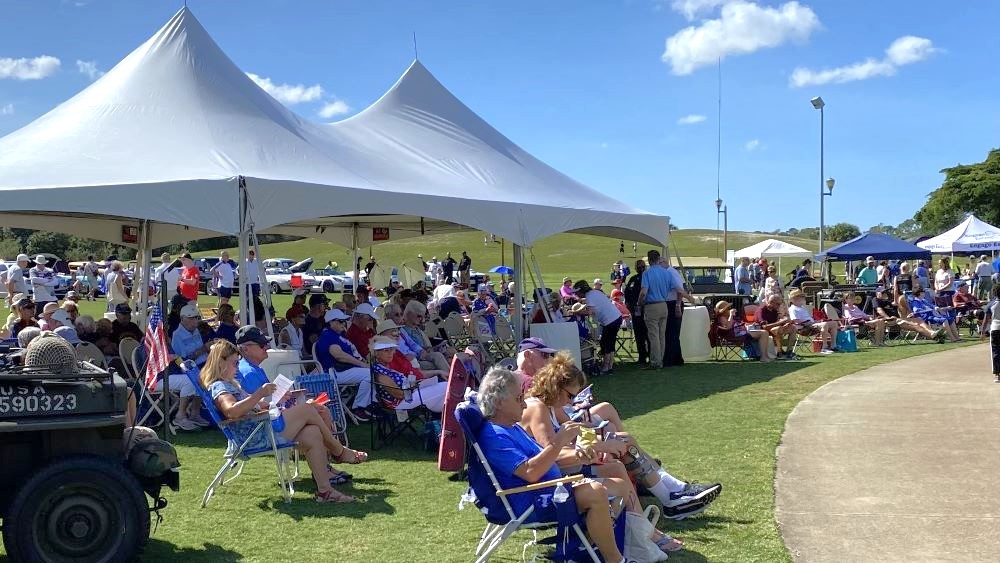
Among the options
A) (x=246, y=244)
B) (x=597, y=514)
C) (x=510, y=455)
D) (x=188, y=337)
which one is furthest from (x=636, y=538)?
(x=188, y=337)

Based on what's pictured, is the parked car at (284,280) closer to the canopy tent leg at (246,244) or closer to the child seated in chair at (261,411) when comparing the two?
the canopy tent leg at (246,244)

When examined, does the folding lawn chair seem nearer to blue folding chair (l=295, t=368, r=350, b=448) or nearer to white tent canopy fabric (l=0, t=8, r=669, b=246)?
blue folding chair (l=295, t=368, r=350, b=448)

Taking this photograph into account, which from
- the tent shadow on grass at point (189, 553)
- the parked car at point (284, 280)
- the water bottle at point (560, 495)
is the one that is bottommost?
the tent shadow on grass at point (189, 553)

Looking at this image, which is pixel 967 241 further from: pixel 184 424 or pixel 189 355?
pixel 184 424

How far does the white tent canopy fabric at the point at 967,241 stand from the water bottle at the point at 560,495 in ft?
88.1

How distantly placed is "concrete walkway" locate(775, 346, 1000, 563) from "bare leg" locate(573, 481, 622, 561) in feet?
3.87

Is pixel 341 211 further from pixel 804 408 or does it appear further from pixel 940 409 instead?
pixel 940 409

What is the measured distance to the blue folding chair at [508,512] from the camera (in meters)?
4.45

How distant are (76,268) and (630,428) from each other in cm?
4113

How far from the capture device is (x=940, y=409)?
9625 millimetres

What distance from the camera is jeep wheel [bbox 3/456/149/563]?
A: 4.41 m

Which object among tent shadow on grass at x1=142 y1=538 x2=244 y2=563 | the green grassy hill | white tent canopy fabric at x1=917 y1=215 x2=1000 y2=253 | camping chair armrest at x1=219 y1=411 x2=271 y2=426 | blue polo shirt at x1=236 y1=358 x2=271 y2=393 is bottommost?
tent shadow on grass at x1=142 y1=538 x2=244 y2=563

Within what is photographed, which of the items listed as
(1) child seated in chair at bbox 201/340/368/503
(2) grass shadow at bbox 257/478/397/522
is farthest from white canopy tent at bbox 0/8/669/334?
(2) grass shadow at bbox 257/478/397/522

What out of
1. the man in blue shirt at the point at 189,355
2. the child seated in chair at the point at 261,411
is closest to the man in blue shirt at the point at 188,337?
the man in blue shirt at the point at 189,355
